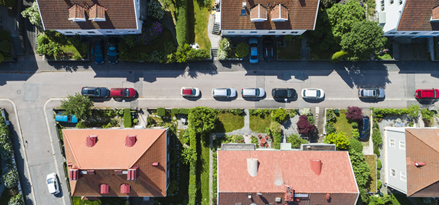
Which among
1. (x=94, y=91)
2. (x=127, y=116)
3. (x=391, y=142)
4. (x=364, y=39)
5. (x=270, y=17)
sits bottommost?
(x=391, y=142)

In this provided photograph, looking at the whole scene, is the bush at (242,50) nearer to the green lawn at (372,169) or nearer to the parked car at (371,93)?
the parked car at (371,93)

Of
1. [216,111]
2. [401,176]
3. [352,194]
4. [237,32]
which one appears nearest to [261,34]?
[237,32]

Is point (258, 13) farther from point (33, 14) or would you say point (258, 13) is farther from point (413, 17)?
point (33, 14)

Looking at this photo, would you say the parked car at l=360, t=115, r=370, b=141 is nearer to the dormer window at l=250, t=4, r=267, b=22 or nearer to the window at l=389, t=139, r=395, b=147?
the window at l=389, t=139, r=395, b=147

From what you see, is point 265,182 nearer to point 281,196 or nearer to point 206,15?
point 281,196

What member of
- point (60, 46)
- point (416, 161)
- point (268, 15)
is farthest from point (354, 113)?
point (60, 46)

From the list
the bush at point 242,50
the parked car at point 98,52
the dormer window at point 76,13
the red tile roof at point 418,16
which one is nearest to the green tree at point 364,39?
the red tile roof at point 418,16
